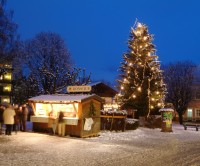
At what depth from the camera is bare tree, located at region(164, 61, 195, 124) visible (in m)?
59.0

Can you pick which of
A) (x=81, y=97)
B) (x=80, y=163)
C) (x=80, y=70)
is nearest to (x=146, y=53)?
(x=80, y=70)

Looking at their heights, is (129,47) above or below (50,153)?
above

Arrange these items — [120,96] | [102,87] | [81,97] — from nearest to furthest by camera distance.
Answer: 1. [81,97]
2. [120,96]
3. [102,87]

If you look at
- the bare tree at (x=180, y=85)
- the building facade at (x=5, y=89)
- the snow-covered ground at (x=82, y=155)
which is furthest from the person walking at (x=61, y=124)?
the building facade at (x=5, y=89)

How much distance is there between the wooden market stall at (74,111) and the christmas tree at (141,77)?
45.9 feet

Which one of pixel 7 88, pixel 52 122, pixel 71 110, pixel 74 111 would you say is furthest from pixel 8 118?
pixel 7 88

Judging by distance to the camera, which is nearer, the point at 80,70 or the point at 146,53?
the point at 146,53

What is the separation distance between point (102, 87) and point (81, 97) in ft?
127

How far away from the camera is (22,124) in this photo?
87.5 ft

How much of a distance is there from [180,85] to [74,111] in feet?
126

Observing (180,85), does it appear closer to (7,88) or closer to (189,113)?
(189,113)

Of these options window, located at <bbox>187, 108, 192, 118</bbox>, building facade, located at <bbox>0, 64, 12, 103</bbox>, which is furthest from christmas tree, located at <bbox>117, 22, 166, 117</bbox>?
building facade, located at <bbox>0, 64, 12, 103</bbox>

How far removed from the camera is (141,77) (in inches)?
1566

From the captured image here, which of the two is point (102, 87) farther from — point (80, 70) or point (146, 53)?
point (146, 53)
